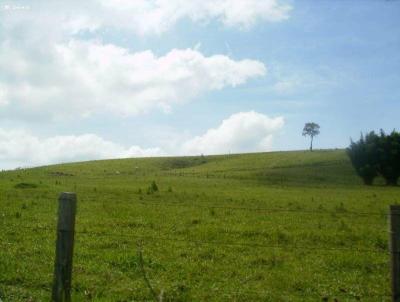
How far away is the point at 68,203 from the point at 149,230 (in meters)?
11.9

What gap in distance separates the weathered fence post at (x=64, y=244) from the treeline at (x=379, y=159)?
73698 mm

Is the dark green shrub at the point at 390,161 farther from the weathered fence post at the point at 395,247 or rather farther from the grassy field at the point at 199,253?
the weathered fence post at the point at 395,247

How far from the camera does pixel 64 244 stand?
26.7 feet

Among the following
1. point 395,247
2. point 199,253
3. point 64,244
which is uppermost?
point 395,247

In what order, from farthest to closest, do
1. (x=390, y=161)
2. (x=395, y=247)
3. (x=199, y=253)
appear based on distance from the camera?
(x=390, y=161)
(x=199, y=253)
(x=395, y=247)

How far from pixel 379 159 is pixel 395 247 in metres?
75.0

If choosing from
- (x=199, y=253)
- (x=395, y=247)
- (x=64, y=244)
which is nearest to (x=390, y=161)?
(x=199, y=253)

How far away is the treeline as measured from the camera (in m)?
77.1

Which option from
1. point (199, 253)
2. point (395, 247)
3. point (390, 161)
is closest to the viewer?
point (395, 247)

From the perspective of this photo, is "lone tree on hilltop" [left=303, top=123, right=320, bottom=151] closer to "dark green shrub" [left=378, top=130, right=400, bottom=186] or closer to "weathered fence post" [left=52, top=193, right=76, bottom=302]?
"dark green shrub" [left=378, top=130, right=400, bottom=186]

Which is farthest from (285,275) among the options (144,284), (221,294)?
(144,284)

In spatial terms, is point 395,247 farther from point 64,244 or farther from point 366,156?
point 366,156

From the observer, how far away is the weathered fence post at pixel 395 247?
733cm

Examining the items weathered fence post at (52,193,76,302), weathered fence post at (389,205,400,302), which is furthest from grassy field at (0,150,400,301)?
weathered fence post at (389,205,400,302)
